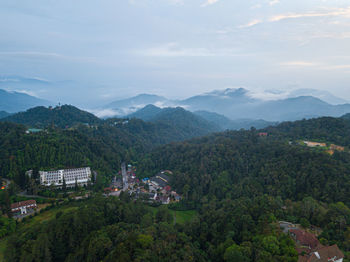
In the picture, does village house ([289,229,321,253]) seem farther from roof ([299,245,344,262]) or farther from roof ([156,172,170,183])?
roof ([156,172,170,183])

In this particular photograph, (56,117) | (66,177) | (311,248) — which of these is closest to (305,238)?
(311,248)

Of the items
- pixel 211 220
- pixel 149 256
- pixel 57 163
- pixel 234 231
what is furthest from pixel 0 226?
pixel 234 231

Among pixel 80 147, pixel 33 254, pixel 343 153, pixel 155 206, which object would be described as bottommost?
pixel 155 206

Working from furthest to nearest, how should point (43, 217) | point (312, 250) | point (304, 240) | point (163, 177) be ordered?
point (163, 177), point (43, 217), point (304, 240), point (312, 250)

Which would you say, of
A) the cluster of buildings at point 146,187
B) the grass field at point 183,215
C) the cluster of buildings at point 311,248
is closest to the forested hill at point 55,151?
the cluster of buildings at point 146,187

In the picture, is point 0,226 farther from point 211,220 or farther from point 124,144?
point 124,144

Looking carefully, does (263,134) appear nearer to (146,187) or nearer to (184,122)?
(146,187)

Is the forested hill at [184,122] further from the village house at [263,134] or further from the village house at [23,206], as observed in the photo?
the village house at [23,206]
